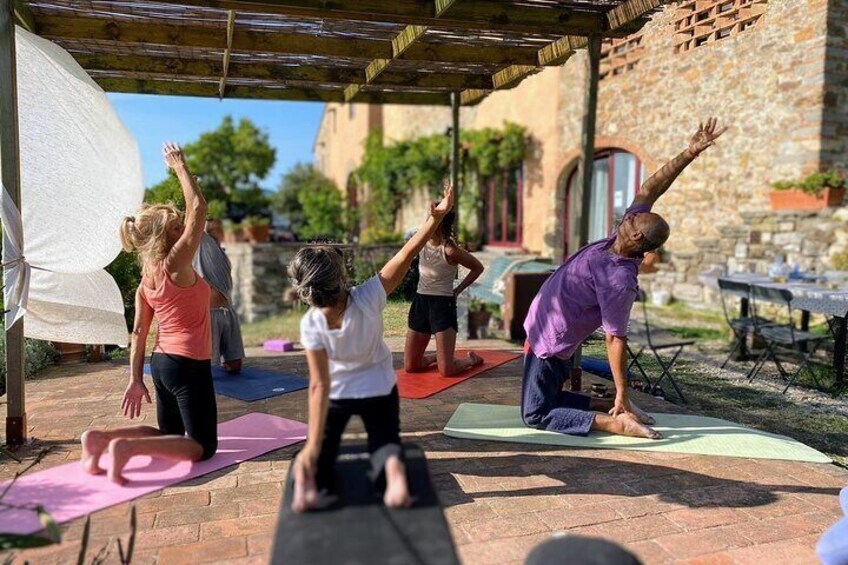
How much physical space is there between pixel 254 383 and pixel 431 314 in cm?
157

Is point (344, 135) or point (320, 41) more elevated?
point (344, 135)

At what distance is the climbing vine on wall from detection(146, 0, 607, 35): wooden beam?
9500 mm

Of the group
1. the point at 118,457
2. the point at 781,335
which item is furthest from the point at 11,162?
the point at 781,335

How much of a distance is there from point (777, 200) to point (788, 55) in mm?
1948

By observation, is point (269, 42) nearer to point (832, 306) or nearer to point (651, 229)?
point (651, 229)

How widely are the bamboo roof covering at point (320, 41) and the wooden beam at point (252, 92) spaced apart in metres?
0.01

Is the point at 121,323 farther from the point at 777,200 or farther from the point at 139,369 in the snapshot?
the point at 777,200

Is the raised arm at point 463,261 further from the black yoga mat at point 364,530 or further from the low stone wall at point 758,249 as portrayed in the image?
the low stone wall at point 758,249

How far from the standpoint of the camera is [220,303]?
548 centimetres

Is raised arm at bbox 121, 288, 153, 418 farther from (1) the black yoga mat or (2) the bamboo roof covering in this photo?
(2) the bamboo roof covering

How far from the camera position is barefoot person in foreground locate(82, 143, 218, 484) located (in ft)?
10.0

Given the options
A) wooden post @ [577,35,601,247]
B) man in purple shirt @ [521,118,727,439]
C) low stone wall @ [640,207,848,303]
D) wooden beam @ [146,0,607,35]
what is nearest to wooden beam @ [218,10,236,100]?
wooden beam @ [146,0,607,35]

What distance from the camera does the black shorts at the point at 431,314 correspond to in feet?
17.3

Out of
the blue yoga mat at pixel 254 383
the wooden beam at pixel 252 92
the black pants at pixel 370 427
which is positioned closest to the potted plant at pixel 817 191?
the wooden beam at pixel 252 92
